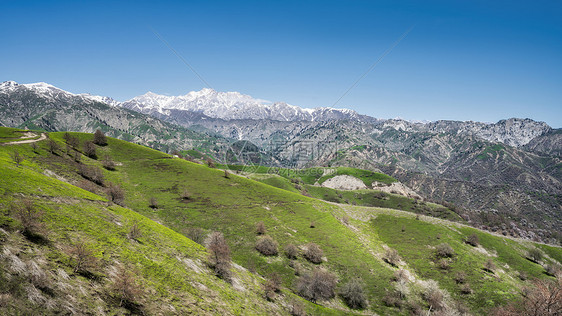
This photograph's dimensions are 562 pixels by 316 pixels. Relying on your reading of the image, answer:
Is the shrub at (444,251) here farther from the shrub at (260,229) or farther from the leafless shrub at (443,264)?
the shrub at (260,229)

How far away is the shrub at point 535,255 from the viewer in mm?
64500

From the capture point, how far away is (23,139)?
2699 inches

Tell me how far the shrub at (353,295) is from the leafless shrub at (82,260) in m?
38.0

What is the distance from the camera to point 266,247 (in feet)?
155

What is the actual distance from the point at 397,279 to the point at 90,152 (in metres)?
98.5

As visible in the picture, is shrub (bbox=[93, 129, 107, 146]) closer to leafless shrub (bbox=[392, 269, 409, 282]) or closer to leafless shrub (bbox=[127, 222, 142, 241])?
leafless shrub (bbox=[127, 222, 142, 241])

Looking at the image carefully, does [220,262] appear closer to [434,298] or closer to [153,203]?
[153,203]

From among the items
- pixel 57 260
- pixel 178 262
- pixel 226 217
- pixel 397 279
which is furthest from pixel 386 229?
pixel 57 260

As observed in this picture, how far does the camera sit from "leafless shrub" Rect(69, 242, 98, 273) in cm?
1622

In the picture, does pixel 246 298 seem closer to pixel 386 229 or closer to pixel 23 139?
pixel 386 229

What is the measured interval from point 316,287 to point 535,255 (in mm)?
71704

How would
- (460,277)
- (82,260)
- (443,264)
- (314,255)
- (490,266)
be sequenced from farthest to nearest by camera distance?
(490,266) < (443,264) < (460,277) < (314,255) < (82,260)

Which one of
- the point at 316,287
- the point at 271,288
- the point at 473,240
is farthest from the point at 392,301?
the point at 473,240

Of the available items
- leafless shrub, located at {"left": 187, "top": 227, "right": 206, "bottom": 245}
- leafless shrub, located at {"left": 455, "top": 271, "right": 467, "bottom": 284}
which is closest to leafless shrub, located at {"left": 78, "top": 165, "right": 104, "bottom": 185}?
leafless shrub, located at {"left": 187, "top": 227, "right": 206, "bottom": 245}
